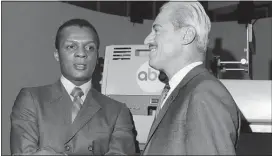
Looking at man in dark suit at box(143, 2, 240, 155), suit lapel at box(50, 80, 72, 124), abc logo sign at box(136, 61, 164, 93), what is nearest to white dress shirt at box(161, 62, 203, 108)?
man in dark suit at box(143, 2, 240, 155)

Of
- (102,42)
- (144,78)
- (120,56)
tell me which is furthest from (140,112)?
(102,42)

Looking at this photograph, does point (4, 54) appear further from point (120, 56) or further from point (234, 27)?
point (234, 27)

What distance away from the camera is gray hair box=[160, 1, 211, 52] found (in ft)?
3.67

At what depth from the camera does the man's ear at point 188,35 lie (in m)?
1.10

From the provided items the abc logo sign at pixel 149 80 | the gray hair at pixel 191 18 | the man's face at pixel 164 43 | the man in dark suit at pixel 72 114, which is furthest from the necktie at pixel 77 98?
the abc logo sign at pixel 149 80

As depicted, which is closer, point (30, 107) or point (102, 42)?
point (30, 107)

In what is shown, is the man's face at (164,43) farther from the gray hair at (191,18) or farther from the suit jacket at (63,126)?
the suit jacket at (63,126)

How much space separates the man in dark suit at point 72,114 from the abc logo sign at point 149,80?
0.53m

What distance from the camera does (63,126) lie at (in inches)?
50.2

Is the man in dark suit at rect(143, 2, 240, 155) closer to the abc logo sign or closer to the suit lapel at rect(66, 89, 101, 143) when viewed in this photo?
the suit lapel at rect(66, 89, 101, 143)

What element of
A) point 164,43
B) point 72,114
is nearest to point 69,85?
point 72,114

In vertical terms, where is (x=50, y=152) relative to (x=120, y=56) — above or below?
below

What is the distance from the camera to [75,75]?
1.31 m

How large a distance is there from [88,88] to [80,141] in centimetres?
21
